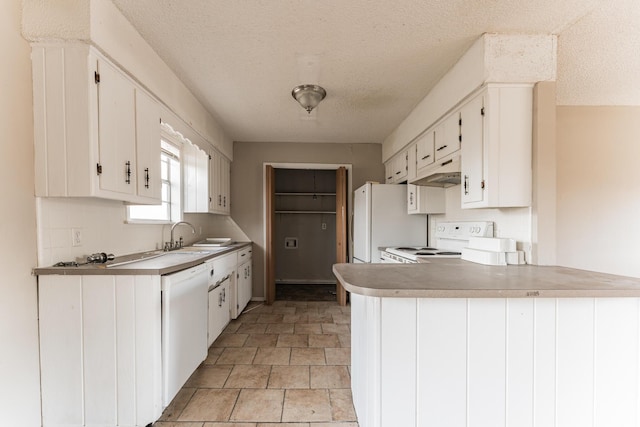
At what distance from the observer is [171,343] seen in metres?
1.65

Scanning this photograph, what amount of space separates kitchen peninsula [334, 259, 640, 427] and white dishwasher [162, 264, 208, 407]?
116cm

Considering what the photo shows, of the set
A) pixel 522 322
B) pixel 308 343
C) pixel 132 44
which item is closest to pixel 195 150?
pixel 132 44

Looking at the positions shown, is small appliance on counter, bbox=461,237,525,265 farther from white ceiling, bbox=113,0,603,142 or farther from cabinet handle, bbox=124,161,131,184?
cabinet handle, bbox=124,161,131,184

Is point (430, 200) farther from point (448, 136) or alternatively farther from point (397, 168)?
point (448, 136)

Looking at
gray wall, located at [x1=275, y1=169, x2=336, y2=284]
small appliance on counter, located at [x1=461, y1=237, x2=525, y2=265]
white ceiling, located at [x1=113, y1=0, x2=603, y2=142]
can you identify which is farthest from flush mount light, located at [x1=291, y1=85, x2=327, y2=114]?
gray wall, located at [x1=275, y1=169, x2=336, y2=284]

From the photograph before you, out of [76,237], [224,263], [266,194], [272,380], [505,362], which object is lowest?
[272,380]

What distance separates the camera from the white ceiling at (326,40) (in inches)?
62.2

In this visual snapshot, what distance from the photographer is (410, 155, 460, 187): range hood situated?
7.57 ft

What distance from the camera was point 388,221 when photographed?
3465 millimetres

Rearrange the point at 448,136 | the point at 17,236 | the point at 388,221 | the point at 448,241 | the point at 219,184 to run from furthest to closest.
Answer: the point at 219,184 → the point at 388,221 → the point at 448,241 → the point at 448,136 → the point at 17,236

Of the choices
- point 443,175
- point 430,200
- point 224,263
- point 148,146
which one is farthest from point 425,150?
point 148,146

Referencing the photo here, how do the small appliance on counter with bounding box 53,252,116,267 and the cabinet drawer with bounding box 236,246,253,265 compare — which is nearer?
the small appliance on counter with bounding box 53,252,116,267

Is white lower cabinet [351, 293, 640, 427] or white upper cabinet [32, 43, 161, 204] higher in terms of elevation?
white upper cabinet [32, 43, 161, 204]

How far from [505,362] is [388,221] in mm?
2332
